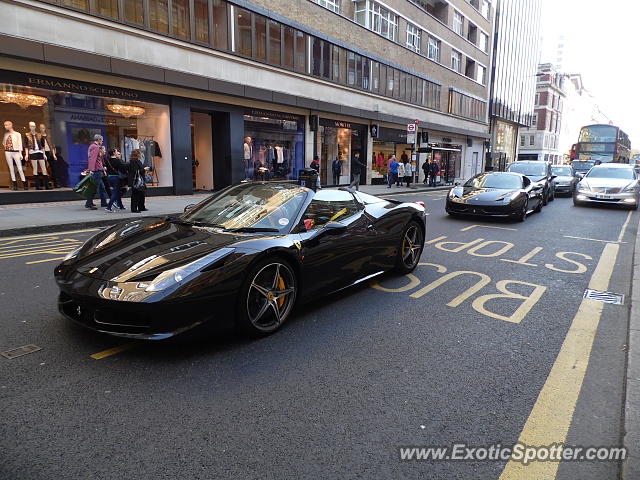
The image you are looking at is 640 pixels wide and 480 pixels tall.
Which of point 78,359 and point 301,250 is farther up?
Result: point 301,250

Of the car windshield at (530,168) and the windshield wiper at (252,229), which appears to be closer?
the windshield wiper at (252,229)

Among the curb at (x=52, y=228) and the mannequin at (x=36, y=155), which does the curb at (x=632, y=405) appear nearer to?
the curb at (x=52, y=228)

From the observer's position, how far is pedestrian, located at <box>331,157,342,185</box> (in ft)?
79.3

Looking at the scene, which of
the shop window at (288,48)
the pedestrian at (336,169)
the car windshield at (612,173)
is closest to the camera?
the car windshield at (612,173)

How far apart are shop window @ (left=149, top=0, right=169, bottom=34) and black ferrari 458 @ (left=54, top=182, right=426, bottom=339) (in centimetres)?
1314

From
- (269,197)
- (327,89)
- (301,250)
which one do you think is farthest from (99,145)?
(327,89)

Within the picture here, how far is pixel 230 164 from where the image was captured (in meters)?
18.5

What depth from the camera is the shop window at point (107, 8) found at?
1360 centimetres

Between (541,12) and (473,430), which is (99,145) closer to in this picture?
(473,430)

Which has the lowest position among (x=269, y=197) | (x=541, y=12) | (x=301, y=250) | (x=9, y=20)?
(x=301, y=250)

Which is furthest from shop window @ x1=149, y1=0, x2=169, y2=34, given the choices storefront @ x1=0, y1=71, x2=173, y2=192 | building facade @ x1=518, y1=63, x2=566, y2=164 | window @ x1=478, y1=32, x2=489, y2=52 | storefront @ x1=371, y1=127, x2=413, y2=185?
building facade @ x1=518, y1=63, x2=566, y2=164

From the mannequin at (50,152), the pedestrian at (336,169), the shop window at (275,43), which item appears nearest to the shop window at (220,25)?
the shop window at (275,43)

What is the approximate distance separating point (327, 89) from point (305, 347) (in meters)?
21.1

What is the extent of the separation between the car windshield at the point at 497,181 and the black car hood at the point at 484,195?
1.31ft
